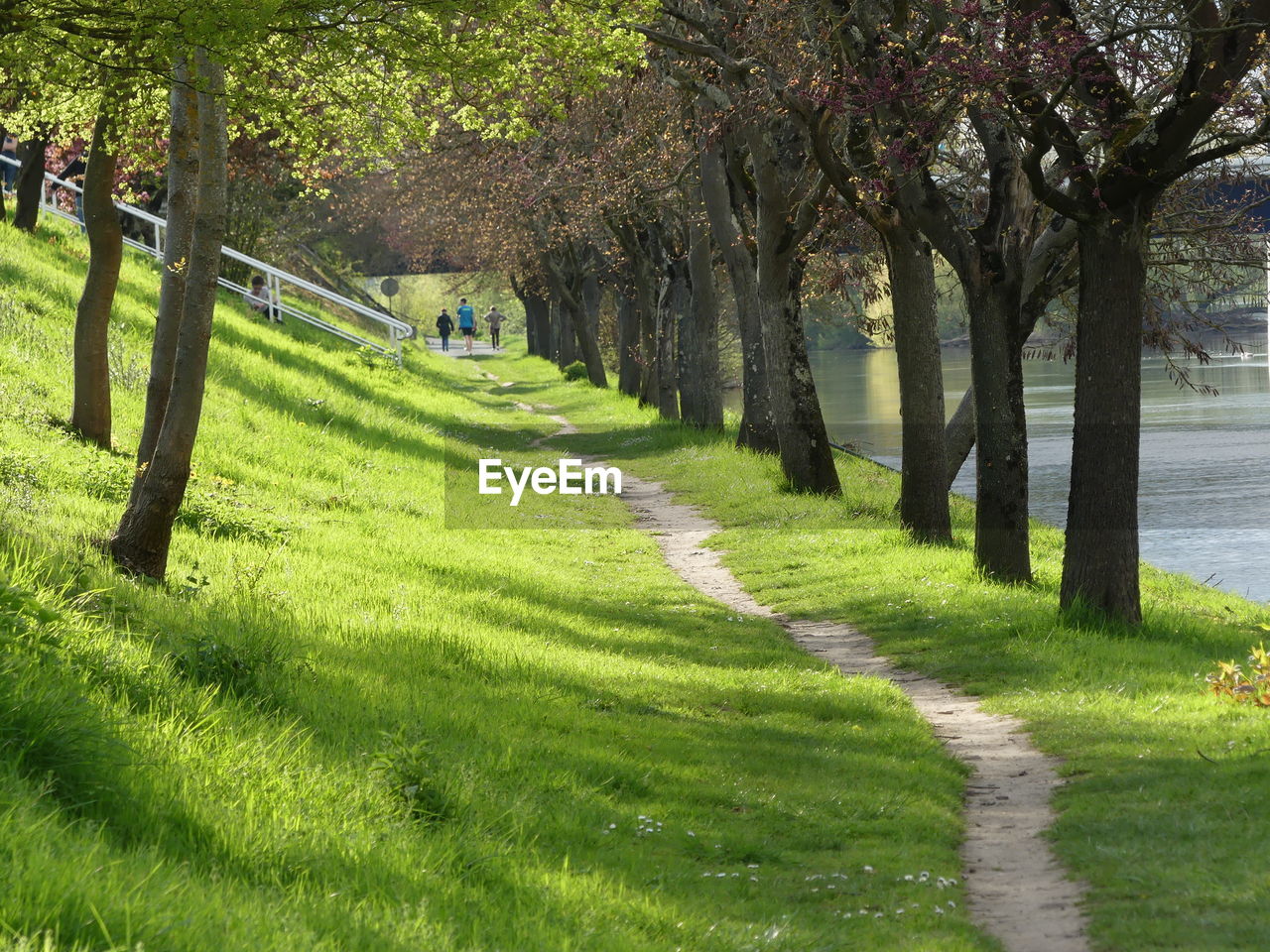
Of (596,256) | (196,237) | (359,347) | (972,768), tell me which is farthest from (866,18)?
(596,256)

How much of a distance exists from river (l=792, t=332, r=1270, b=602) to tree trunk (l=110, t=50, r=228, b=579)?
43.4 feet

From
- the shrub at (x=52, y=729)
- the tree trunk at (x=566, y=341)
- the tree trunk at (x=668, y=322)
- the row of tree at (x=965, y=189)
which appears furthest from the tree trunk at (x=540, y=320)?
the shrub at (x=52, y=729)

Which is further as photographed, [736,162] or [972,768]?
[736,162]

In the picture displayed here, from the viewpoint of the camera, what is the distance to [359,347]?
37938 mm

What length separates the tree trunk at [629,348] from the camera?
41.0m

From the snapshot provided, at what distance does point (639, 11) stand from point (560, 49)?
4.40 metres

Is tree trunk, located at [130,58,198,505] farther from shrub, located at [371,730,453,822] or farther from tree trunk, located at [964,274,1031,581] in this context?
tree trunk, located at [964,274,1031,581]

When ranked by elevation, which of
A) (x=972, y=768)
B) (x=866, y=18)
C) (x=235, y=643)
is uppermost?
(x=866, y=18)

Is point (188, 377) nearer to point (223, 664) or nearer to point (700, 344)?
point (223, 664)

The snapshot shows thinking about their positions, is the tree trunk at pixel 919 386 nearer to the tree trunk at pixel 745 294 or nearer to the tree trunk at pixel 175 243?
the tree trunk at pixel 745 294

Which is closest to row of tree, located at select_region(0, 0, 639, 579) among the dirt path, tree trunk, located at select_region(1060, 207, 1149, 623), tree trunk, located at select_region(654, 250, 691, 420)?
tree trunk, located at select_region(1060, 207, 1149, 623)

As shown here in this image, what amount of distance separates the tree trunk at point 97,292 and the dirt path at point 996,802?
20.7ft

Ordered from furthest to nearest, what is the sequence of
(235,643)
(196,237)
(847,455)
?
(847,455), (196,237), (235,643)

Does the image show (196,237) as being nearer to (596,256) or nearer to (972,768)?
(972,768)
